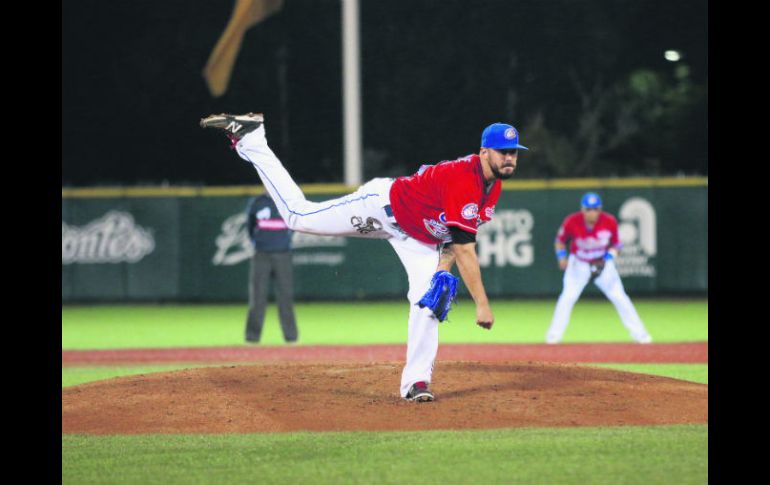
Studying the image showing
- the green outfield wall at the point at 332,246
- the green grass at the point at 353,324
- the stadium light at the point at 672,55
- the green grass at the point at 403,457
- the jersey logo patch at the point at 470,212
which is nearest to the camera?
the green grass at the point at 403,457

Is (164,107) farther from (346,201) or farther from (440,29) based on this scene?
(346,201)

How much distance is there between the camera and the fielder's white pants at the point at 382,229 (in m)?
8.35

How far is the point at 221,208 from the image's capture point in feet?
71.4

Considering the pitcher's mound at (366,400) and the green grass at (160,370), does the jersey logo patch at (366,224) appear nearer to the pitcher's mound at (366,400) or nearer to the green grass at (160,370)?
the pitcher's mound at (366,400)

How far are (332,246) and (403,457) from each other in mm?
14704

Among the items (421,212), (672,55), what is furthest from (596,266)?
(672,55)

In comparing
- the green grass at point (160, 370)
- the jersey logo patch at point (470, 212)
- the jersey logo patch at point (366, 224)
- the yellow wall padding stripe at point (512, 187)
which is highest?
the yellow wall padding stripe at point (512, 187)

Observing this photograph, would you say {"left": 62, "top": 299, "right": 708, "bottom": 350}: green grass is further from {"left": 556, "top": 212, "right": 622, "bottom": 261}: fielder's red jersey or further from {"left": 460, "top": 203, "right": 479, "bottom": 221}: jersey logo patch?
{"left": 460, "top": 203, "right": 479, "bottom": 221}: jersey logo patch

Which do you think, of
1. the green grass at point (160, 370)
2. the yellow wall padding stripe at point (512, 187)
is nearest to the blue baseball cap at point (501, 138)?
the green grass at point (160, 370)

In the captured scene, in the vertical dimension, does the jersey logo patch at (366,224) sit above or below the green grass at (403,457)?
above

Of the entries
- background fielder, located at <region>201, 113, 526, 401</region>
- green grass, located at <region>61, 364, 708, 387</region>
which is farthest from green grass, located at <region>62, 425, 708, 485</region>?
green grass, located at <region>61, 364, 708, 387</region>

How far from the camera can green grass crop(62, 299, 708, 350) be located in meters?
15.7

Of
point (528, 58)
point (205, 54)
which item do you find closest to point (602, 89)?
point (528, 58)

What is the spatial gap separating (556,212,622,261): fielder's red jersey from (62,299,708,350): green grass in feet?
4.03
